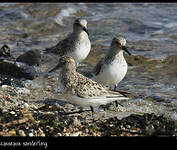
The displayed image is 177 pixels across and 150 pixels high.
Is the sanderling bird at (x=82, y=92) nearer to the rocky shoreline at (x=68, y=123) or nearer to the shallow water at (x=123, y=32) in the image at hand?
the rocky shoreline at (x=68, y=123)

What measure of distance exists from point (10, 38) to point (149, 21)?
18.5 feet

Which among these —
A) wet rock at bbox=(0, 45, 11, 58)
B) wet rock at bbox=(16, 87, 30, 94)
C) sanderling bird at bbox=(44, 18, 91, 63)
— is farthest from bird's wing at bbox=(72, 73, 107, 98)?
wet rock at bbox=(0, 45, 11, 58)

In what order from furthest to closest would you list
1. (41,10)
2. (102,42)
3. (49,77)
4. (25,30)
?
(41,10), (25,30), (102,42), (49,77)

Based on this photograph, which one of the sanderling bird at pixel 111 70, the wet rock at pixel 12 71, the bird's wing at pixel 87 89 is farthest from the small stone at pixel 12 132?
the wet rock at pixel 12 71

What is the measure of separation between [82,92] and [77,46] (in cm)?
403

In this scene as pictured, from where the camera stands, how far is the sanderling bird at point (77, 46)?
1147 cm

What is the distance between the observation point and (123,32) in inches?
630

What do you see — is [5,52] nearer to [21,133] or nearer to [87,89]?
[87,89]

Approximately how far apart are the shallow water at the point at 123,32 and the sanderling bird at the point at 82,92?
1.70 m

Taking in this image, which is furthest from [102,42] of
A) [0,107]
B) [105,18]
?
[0,107]

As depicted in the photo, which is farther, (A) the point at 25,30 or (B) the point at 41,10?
(B) the point at 41,10

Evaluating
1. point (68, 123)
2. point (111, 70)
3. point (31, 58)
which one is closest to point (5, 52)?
point (31, 58)
